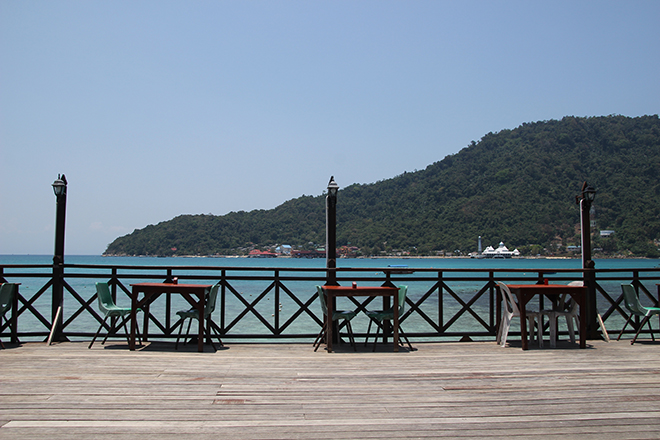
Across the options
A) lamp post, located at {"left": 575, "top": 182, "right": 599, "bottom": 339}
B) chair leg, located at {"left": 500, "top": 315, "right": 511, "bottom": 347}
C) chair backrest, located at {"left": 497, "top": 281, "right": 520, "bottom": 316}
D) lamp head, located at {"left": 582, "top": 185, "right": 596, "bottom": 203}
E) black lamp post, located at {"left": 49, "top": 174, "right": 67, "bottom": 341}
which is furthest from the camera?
lamp head, located at {"left": 582, "top": 185, "right": 596, "bottom": 203}

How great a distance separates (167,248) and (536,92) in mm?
43301

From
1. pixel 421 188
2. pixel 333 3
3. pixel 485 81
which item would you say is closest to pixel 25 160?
pixel 333 3

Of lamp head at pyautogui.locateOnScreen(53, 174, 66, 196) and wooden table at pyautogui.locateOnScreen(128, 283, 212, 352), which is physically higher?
lamp head at pyautogui.locateOnScreen(53, 174, 66, 196)

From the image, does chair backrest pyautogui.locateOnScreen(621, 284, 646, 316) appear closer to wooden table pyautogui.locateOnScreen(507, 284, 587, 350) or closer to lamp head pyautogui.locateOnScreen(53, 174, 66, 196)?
wooden table pyautogui.locateOnScreen(507, 284, 587, 350)

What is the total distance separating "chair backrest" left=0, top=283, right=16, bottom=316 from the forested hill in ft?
134

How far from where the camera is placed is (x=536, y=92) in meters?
22.0

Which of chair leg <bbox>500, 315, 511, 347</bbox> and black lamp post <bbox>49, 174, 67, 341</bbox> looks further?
black lamp post <bbox>49, 174, 67, 341</bbox>

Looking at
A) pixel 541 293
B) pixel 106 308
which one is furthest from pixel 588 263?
pixel 106 308

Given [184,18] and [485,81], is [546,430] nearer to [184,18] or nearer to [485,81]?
[184,18]

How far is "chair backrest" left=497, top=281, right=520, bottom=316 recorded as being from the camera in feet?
17.8

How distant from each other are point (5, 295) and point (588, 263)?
7.48 m

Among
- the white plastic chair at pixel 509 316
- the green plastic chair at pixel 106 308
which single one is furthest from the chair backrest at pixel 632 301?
the green plastic chair at pixel 106 308

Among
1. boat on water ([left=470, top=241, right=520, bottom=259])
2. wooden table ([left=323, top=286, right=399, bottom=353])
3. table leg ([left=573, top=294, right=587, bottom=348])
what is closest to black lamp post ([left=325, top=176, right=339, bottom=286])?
wooden table ([left=323, top=286, right=399, bottom=353])

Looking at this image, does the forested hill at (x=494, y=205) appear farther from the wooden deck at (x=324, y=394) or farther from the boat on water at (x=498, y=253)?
the wooden deck at (x=324, y=394)
